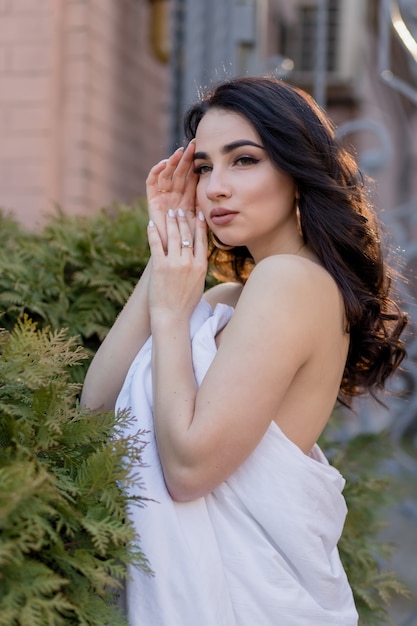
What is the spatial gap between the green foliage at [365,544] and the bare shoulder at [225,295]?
0.71 m

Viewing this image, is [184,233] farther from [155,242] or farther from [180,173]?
[180,173]

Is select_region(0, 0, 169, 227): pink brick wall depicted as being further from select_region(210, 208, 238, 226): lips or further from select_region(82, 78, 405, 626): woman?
select_region(210, 208, 238, 226): lips

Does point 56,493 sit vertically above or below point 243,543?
above

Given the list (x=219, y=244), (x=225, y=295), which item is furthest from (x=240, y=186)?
(x=225, y=295)

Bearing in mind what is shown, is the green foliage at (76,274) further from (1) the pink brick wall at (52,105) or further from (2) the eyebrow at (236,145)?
(1) the pink brick wall at (52,105)

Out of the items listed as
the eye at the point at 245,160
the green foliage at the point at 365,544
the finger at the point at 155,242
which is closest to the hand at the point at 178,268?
the finger at the point at 155,242

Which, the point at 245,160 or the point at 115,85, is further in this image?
the point at 115,85

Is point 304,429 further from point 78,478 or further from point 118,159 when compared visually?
point 118,159

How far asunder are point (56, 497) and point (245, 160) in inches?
40.4

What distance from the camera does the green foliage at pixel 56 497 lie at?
1.52 m

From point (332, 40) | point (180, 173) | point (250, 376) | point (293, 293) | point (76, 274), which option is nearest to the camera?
point (250, 376)

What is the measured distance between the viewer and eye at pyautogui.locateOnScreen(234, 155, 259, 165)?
2.27m

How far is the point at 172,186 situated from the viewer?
8.36ft

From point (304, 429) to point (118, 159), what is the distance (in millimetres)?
4277
